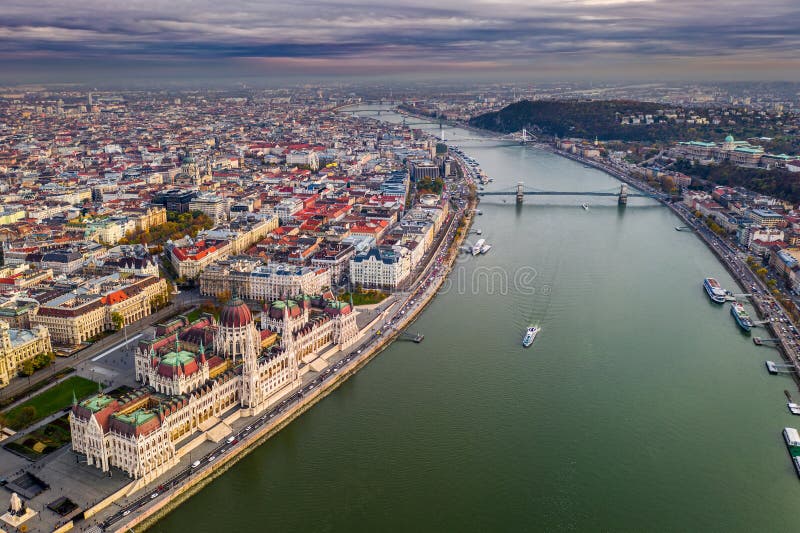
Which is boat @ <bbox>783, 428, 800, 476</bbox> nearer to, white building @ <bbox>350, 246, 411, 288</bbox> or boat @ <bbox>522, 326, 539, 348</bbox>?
boat @ <bbox>522, 326, 539, 348</bbox>

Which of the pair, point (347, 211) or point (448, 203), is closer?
point (347, 211)

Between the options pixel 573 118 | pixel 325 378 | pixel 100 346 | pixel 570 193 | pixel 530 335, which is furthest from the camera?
pixel 573 118

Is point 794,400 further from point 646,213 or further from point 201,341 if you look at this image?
point 646,213

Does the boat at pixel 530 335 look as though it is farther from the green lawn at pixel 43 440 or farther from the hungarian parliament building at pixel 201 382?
the green lawn at pixel 43 440

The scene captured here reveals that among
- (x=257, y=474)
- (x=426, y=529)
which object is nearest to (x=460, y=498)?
(x=426, y=529)

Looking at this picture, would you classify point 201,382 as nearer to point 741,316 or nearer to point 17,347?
point 17,347

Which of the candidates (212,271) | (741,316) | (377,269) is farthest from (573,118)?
(212,271)
